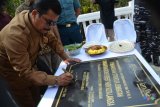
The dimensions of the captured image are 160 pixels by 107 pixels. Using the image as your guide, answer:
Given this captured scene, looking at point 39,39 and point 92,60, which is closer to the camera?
point 39,39

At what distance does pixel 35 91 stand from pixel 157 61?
1250 millimetres

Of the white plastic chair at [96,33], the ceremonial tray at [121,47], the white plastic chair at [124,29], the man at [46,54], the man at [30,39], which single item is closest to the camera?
the man at [30,39]

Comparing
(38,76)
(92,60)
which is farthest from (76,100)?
(92,60)

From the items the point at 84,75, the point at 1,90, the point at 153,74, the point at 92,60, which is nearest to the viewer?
the point at 1,90

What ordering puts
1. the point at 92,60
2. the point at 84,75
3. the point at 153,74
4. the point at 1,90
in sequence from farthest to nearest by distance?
the point at 92,60
the point at 84,75
the point at 153,74
the point at 1,90

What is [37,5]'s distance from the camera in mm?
1773

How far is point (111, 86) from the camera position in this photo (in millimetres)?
1641

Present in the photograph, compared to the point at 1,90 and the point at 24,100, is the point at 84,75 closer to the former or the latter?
the point at 24,100

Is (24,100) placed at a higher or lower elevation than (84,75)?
lower

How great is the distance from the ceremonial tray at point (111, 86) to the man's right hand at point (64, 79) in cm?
4

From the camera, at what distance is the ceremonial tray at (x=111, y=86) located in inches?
55.5

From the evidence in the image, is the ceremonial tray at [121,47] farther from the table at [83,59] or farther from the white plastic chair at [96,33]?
the white plastic chair at [96,33]

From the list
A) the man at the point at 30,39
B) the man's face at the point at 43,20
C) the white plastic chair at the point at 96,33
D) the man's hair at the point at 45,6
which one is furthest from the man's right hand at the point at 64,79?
the white plastic chair at the point at 96,33

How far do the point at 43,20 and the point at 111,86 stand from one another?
0.72m
